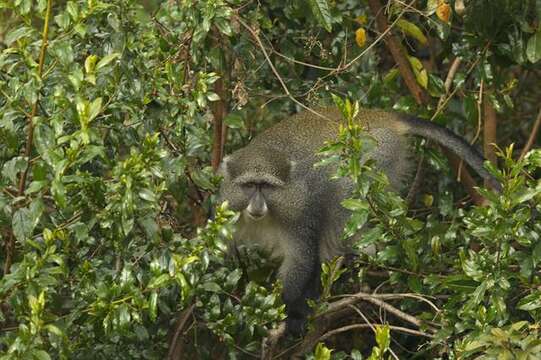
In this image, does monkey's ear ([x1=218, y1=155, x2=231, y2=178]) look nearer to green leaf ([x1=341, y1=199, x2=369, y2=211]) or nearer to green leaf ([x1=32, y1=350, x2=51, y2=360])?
green leaf ([x1=341, y1=199, x2=369, y2=211])

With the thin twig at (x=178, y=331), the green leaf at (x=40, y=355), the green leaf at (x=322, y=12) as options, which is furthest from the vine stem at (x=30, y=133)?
the green leaf at (x=322, y=12)

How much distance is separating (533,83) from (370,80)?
254cm

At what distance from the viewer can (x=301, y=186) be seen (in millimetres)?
5855

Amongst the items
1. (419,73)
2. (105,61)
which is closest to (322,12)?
(419,73)

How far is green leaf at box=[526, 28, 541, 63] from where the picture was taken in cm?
536

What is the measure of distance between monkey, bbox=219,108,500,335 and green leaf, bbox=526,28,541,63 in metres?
0.60

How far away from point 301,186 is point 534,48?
152 centimetres

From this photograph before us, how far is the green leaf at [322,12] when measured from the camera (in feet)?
16.4

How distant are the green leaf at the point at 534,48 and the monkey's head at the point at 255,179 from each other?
4.86 feet

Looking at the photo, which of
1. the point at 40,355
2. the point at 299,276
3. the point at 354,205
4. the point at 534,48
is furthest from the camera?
the point at 299,276

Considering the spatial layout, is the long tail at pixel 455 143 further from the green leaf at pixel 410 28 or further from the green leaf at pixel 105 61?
the green leaf at pixel 105 61

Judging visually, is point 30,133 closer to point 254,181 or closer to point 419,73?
point 254,181

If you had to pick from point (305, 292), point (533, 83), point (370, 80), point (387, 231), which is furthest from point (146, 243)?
point (533, 83)

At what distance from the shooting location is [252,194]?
5715 mm
